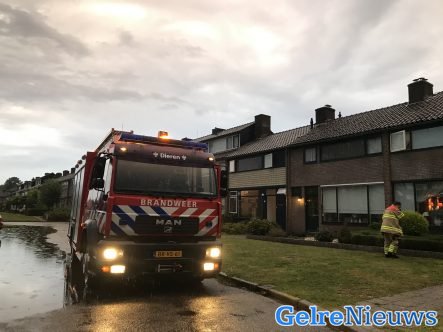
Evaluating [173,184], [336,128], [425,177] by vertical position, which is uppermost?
[336,128]

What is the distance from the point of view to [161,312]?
619 centimetres

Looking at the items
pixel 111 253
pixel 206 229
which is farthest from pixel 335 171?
pixel 111 253

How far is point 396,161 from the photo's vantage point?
19172 millimetres

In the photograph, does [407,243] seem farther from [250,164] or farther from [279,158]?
[250,164]

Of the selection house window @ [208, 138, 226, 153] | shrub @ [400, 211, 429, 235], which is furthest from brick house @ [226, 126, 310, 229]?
shrub @ [400, 211, 429, 235]

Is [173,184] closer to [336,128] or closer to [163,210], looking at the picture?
[163,210]

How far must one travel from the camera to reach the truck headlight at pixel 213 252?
297 inches

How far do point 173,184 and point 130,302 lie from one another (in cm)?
236

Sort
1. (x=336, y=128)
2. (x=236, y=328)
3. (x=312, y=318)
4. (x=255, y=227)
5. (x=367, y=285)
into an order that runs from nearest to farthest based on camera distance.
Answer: (x=236, y=328) → (x=312, y=318) → (x=367, y=285) → (x=255, y=227) → (x=336, y=128)

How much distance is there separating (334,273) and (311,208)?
15.0 m

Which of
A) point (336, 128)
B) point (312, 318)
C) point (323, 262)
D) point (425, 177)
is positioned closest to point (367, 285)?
point (312, 318)

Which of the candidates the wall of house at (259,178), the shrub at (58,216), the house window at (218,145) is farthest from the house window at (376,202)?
the shrub at (58,216)

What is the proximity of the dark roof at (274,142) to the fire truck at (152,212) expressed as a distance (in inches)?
758

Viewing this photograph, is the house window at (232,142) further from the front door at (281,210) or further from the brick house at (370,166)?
the brick house at (370,166)
